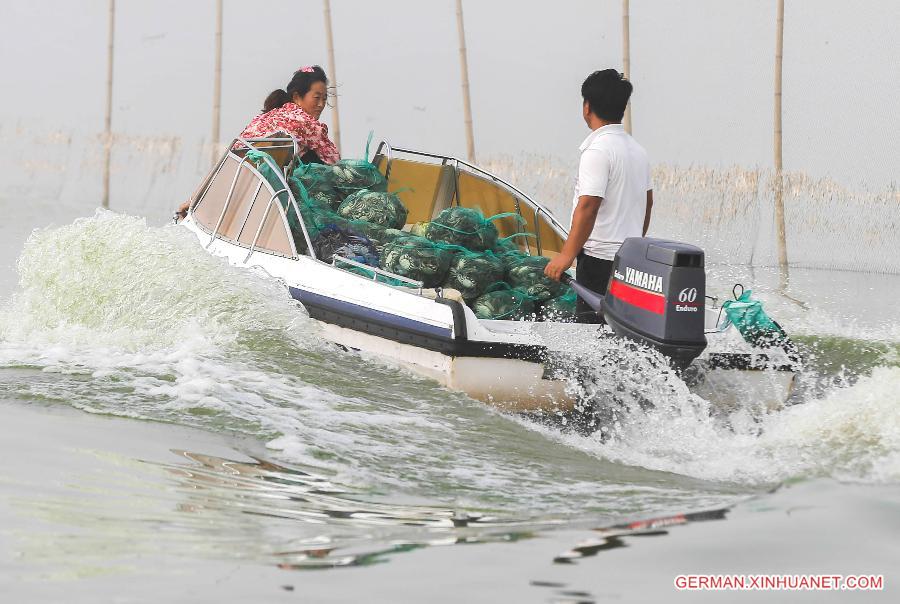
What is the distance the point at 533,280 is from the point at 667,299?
1.56 m

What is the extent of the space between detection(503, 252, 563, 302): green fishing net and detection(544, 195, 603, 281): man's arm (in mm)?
813

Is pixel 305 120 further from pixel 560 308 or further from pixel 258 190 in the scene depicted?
pixel 560 308

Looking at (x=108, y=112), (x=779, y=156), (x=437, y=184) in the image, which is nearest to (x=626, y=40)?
(x=779, y=156)

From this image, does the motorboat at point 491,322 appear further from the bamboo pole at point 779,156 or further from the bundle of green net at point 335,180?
the bamboo pole at point 779,156

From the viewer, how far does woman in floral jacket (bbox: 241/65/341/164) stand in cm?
835

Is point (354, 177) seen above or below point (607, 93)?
below

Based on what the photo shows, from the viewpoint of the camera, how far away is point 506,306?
21.5 ft

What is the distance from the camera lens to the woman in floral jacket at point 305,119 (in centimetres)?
835

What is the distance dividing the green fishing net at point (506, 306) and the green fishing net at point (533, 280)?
0.18 feet

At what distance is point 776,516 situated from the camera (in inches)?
147

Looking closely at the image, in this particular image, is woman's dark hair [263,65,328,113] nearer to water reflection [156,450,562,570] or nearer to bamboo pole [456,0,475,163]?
water reflection [156,450,562,570]

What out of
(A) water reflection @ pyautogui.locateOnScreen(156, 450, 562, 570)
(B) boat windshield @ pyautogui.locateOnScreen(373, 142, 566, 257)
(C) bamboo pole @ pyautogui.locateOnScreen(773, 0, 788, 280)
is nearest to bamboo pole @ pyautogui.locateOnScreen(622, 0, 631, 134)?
(C) bamboo pole @ pyautogui.locateOnScreen(773, 0, 788, 280)

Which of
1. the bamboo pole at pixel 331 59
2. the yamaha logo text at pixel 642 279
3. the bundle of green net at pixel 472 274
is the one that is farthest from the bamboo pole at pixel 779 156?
the yamaha logo text at pixel 642 279

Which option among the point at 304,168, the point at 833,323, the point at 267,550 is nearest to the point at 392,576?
the point at 267,550
